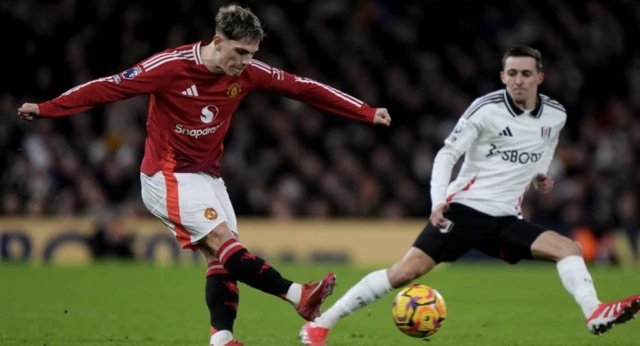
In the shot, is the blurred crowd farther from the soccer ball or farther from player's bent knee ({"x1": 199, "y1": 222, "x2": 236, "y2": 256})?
player's bent knee ({"x1": 199, "y1": 222, "x2": 236, "y2": 256})

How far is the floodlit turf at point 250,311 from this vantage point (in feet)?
26.7

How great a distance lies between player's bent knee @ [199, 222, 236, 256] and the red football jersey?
49 centimetres

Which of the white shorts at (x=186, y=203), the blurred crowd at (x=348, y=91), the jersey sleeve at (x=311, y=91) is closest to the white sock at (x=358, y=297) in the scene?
the white shorts at (x=186, y=203)

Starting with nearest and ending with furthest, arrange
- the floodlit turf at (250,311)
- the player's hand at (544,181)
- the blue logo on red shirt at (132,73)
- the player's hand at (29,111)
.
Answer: the player's hand at (29,111) → the blue logo on red shirt at (132,73) → the player's hand at (544,181) → the floodlit turf at (250,311)

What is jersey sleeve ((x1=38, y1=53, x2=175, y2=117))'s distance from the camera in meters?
6.43

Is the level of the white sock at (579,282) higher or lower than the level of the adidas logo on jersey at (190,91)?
lower

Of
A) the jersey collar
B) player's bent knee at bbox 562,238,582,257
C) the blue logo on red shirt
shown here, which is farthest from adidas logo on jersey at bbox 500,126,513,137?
the blue logo on red shirt

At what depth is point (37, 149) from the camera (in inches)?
687

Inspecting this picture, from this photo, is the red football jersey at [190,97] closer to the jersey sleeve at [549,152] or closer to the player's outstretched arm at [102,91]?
the player's outstretched arm at [102,91]

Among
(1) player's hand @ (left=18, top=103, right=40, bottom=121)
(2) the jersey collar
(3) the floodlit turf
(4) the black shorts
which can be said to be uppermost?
(2) the jersey collar

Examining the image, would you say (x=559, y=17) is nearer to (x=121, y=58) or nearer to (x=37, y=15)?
(x=121, y=58)

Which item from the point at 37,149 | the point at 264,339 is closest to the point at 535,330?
the point at 264,339

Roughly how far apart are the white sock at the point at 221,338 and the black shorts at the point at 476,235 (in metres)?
1.50

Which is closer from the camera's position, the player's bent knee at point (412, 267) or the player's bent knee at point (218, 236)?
the player's bent knee at point (218, 236)
